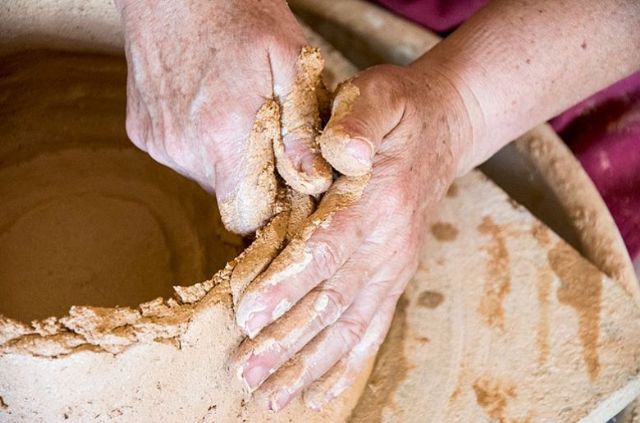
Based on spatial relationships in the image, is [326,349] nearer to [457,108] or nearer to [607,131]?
[457,108]

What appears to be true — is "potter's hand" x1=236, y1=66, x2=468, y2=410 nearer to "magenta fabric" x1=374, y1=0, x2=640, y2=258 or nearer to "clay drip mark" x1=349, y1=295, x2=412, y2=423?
"clay drip mark" x1=349, y1=295, x2=412, y2=423

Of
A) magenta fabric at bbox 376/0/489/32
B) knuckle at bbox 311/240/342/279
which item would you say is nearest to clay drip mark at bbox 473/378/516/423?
knuckle at bbox 311/240/342/279

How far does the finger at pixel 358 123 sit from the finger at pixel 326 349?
0.61 feet

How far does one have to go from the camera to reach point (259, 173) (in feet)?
2.70

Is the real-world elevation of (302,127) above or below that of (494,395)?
above

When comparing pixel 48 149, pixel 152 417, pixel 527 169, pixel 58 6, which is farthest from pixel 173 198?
pixel 527 169

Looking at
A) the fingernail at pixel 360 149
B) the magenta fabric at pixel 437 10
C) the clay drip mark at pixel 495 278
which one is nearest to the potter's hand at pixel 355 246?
the fingernail at pixel 360 149

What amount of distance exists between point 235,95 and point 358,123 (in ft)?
0.46

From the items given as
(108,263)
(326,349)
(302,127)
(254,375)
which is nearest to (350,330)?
(326,349)

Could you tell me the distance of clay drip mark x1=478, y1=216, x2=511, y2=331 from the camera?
1.01 metres

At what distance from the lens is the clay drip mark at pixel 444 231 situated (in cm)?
109

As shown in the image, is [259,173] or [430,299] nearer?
[259,173]

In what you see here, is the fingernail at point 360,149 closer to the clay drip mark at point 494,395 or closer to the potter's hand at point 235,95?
the potter's hand at point 235,95

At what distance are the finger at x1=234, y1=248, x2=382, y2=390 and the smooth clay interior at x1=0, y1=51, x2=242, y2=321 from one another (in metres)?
0.20
